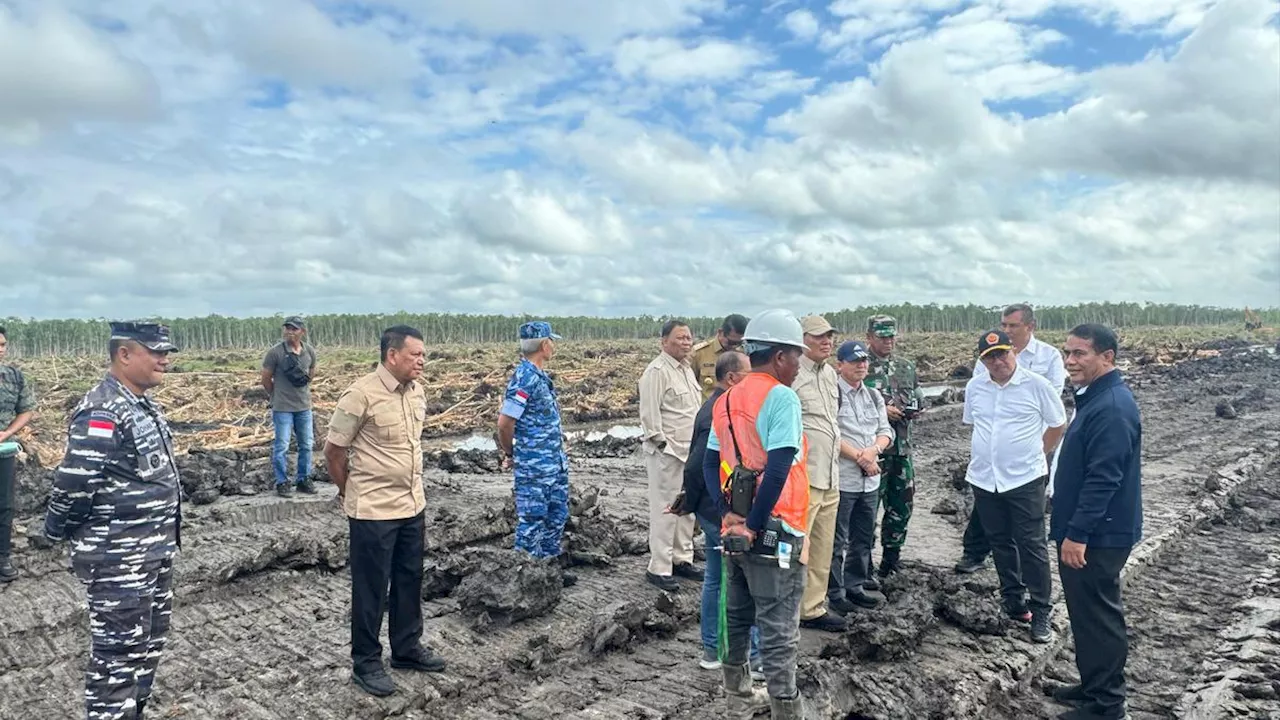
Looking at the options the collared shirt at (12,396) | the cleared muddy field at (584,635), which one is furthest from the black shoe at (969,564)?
the collared shirt at (12,396)

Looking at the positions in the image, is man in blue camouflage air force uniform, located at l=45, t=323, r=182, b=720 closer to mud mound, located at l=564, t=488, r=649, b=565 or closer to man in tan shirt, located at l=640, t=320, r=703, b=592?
man in tan shirt, located at l=640, t=320, r=703, b=592

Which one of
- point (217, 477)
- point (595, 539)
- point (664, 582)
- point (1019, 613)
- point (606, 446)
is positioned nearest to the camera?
point (1019, 613)

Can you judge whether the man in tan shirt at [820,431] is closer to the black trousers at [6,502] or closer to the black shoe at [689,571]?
the black shoe at [689,571]

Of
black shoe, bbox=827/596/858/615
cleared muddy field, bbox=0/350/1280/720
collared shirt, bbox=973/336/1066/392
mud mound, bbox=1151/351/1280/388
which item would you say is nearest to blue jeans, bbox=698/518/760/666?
cleared muddy field, bbox=0/350/1280/720

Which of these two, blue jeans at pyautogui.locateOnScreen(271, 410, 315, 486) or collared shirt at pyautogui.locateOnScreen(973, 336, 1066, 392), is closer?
collared shirt at pyautogui.locateOnScreen(973, 336, 1066, 392)

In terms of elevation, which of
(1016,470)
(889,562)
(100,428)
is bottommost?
(889,562)

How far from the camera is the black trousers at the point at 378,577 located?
4.46 m

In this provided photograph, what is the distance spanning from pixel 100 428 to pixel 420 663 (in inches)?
87.3

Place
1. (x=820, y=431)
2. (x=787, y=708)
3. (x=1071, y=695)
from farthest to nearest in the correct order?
(x=820, y=431) < (x=1071, y=695) < (x=787, y=708)

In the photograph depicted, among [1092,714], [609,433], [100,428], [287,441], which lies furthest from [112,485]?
[609,433]

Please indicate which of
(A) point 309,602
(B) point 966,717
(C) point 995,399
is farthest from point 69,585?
(C) point 995,399

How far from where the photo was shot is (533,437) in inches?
239

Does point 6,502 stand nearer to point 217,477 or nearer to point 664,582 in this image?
point 217,477

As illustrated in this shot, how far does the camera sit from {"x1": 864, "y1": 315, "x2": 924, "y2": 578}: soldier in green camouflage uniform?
611 centimetres
